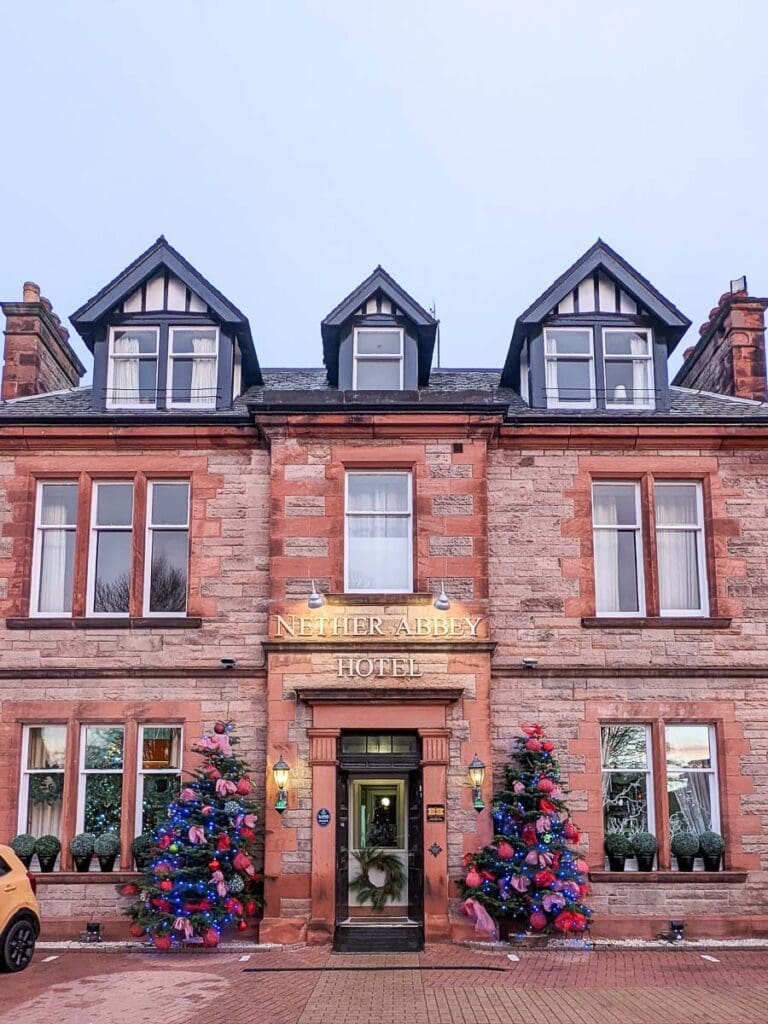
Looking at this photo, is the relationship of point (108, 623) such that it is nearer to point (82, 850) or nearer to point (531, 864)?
point (82, 850)

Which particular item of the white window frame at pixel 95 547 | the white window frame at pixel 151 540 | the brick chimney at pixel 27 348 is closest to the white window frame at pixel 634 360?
the white window frame at pixel 151 540

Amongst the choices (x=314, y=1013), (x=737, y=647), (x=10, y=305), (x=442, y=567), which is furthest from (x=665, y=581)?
(x=10, y=305)

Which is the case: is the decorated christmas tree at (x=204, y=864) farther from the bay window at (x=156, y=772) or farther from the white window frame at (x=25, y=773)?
the white window frame at (x=25, y=773)

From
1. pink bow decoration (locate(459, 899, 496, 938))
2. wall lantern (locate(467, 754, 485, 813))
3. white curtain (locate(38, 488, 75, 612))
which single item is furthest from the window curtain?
pink bow decoration (locate(459, 899, 496, 938))

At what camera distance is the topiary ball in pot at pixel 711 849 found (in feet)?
56.0

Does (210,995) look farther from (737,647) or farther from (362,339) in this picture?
(362,339)

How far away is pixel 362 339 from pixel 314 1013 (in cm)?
1202

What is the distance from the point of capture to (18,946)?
46.3ft

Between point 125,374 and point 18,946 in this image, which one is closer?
point 18,946

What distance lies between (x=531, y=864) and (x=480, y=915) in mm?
1105

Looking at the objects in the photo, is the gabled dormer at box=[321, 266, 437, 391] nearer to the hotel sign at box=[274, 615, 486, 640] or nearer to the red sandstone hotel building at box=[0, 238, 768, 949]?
the red sandstone hotel building at box=[0, 238, 768, 949]

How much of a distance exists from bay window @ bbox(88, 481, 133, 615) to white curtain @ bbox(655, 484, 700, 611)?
9.26m

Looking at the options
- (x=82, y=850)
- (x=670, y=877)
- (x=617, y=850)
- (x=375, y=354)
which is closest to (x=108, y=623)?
(x=82, y=850)

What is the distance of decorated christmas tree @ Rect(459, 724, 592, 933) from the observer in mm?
15836
